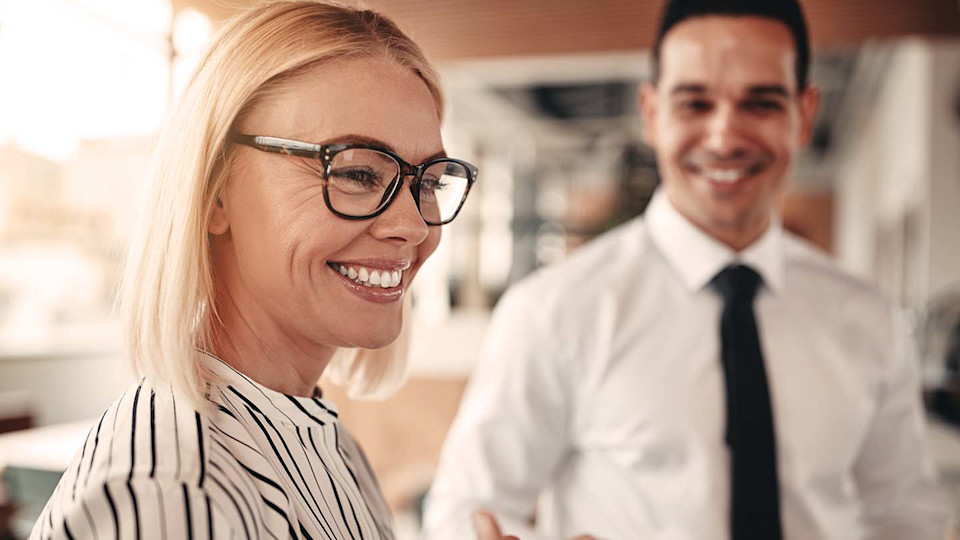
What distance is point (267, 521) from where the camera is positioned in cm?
62

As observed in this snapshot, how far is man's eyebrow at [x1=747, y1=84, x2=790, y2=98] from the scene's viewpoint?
58.0 inches

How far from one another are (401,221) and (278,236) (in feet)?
0.38

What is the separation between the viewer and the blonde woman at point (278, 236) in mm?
671

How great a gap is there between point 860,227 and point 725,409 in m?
8.41

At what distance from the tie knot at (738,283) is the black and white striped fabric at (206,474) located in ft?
3.23

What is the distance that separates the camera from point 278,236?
2.35 ft

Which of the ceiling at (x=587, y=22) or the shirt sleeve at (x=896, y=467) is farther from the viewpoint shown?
the ceiling at (x=587, y=22)

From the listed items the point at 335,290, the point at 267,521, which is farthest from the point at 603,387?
the point at 267,521

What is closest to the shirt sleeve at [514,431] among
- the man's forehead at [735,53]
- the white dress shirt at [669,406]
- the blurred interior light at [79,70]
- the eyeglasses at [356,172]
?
the white dress shirt at [669,406]

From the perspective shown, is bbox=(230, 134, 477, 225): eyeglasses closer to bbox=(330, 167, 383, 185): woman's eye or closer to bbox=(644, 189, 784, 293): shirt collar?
bbox=(330, 167, 383, 185): woman's eye

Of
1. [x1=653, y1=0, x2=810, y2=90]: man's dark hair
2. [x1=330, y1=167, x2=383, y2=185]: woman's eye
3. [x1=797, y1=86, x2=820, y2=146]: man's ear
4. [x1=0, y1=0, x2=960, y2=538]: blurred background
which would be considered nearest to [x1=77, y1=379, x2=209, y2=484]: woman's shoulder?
[x1=0, y1=0, x2=960, y2=538]: blurred background

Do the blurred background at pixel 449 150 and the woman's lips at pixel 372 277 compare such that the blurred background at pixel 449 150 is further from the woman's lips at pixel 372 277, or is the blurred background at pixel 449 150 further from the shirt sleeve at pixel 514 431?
the shirt sleeve at pixel 514 431

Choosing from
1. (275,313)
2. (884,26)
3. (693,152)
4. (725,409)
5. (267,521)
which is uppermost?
(884,26)

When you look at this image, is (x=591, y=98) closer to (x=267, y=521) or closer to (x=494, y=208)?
(x=494, y=208)
